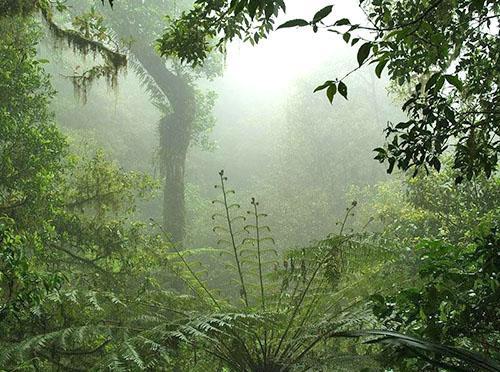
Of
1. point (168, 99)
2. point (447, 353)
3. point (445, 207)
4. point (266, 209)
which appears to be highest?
point (168, 99)

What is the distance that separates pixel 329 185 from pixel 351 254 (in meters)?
11.8

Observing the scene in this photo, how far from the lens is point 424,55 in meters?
1.70

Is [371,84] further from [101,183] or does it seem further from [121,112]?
[101,183]

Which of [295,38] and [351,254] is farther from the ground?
[295,38]

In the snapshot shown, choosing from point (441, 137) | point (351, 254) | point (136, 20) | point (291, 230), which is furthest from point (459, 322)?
point (136, 20)

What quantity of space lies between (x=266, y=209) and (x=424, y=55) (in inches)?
514

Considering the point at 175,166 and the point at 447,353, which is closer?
the point at 447,353

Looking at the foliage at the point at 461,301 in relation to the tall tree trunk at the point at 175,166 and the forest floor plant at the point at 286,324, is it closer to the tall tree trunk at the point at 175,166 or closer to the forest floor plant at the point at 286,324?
the forest floor plant at the point at 286,324

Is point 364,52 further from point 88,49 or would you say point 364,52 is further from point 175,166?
point 175,166

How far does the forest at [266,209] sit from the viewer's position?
151 cm

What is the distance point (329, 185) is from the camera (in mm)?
15383

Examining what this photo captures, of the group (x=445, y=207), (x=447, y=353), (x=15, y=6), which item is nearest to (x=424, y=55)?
(x=447, y=353)

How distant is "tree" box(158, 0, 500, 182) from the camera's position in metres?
1.29

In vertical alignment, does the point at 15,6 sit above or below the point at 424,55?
above
